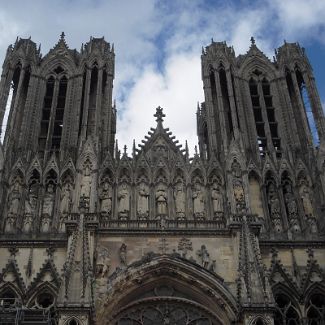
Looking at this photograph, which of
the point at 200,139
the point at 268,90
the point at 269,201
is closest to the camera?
the point at 269,201

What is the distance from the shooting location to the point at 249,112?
956 inches

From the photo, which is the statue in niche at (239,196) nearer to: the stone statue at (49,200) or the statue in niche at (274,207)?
the statue in niche at (274,207)

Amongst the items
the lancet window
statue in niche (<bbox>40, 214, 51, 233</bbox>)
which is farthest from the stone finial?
statue in niche (<bbox>40, 214, 51, 233</bbox>)

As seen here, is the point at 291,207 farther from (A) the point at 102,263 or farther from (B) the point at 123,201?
(A) the point at 102,263

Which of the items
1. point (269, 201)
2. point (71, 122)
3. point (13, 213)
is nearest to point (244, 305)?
point (269, 201)

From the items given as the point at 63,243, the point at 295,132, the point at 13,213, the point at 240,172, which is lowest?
the point at 63,243

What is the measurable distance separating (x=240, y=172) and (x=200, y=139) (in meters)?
7.09

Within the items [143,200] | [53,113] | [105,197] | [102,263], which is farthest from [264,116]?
[102,263]

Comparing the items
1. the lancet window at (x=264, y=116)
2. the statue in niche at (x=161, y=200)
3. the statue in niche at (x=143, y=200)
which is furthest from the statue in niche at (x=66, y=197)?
the lancet window at (x=264, y=116)

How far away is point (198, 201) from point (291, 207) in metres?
3.00

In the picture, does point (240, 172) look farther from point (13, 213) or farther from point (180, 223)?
point (13, 213)

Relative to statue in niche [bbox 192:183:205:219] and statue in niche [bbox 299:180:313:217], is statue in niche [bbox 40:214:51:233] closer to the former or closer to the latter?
statue in niche [bbox 192:183:205:219]

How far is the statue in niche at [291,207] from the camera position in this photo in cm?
2063

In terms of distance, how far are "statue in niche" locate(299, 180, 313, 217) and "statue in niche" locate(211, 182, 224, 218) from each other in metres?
2.67
